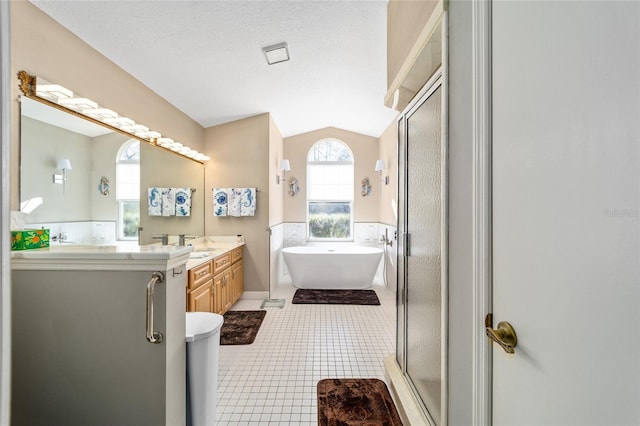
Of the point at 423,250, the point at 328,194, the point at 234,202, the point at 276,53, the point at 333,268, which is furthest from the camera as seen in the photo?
the point at 328,194

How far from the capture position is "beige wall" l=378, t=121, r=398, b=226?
4523 mm

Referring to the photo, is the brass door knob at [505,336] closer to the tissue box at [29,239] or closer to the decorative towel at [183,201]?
the tissue box at [29,239]

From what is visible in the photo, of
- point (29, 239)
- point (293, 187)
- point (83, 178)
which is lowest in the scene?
point (29, 239)

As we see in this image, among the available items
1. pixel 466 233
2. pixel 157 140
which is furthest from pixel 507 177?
pixel 157 140

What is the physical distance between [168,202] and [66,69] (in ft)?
5.74

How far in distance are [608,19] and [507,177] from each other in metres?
0.40

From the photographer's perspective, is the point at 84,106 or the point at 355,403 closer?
the point at 355,403

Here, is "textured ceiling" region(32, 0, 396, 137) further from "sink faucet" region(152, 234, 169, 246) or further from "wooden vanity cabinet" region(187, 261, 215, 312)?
"wooden vanity cabinet" region(187, 261, 215, 312)

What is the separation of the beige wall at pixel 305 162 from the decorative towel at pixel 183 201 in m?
2.04

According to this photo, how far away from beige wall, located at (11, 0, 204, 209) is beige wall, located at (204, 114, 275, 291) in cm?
124

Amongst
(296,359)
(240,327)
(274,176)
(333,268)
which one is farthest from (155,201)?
(333,268)

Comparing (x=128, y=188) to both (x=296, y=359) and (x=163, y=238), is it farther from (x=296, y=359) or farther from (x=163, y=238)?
(x=296, y=359)

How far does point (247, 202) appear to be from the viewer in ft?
14.0

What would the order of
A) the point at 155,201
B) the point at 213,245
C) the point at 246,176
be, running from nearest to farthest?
the point at 155,201
the point at 213,245
the point at 246,176
